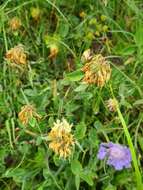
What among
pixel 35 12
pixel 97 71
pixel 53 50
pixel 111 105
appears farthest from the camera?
pixel 35 12

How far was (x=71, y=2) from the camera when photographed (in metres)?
2.34

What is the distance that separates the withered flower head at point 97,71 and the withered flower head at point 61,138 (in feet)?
0.47

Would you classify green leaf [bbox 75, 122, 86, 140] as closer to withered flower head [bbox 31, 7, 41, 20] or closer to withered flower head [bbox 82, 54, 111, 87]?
withered flower head [bbox 82, 54, 111, 87]

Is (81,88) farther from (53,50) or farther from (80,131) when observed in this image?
(53,50)

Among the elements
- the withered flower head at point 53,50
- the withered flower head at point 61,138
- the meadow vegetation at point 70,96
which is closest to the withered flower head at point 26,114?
the meadow vegetation at point 70,96

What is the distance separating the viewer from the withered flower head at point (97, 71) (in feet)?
5.25

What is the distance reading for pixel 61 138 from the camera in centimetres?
162

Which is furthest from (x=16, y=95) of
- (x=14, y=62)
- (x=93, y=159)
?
(x=93, y=159)

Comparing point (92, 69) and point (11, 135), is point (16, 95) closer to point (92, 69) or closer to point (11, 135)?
point (11, 135)

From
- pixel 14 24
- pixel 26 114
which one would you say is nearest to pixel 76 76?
pixel 26 114

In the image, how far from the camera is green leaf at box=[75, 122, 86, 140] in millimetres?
1751

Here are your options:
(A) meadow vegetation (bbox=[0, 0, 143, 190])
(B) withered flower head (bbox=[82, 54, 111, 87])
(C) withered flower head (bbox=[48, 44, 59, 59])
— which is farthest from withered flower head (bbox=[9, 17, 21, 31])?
(B) withered flower head (bbox=[82, 54, 111, 87])

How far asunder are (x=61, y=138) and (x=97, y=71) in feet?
0.70

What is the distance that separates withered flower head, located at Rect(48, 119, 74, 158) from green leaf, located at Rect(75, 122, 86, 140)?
93 mm
